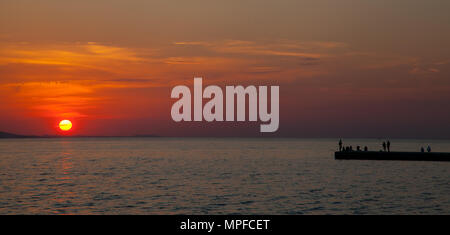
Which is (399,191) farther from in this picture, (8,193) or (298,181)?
(8,193)

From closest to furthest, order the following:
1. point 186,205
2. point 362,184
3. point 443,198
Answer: point 186,205
point 443,198
point 362,184

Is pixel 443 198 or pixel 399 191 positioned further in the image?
pixel 399 191
